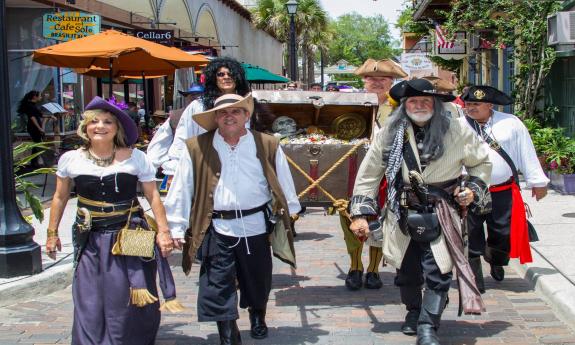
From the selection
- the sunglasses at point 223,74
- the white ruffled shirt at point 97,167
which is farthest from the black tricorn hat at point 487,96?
the white ruffled shirt at point 97,167

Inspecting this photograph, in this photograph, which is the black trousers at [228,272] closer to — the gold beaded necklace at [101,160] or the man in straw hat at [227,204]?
the man in straw hat at [227,204]

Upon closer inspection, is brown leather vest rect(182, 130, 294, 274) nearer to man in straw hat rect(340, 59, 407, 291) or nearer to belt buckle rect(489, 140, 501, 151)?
man in straw hat rect(340, 59, 407, 291)

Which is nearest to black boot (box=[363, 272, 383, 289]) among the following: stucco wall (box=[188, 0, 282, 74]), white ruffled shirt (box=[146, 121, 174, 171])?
white ruffled shirt (box=[146, 121, 174, 171])

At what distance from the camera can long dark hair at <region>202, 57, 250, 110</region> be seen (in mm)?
6215

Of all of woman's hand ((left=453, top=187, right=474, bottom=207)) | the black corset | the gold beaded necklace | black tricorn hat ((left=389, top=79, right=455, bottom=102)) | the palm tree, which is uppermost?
the palm tree

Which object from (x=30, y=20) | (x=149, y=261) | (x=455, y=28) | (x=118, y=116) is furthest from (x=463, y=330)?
(x=30, y=20)

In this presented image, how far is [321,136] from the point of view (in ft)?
21.5

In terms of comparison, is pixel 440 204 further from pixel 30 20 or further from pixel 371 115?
pixel 30 20

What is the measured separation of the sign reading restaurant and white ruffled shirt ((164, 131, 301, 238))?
10.9 m

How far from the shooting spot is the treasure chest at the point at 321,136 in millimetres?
6312

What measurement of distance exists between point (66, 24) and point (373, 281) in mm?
10415

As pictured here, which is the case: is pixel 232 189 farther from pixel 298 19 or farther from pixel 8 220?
pixel 298 19

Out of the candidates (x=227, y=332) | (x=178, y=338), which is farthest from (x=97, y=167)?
(x=178, y=338)

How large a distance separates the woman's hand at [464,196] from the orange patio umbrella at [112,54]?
7174 millimetres
